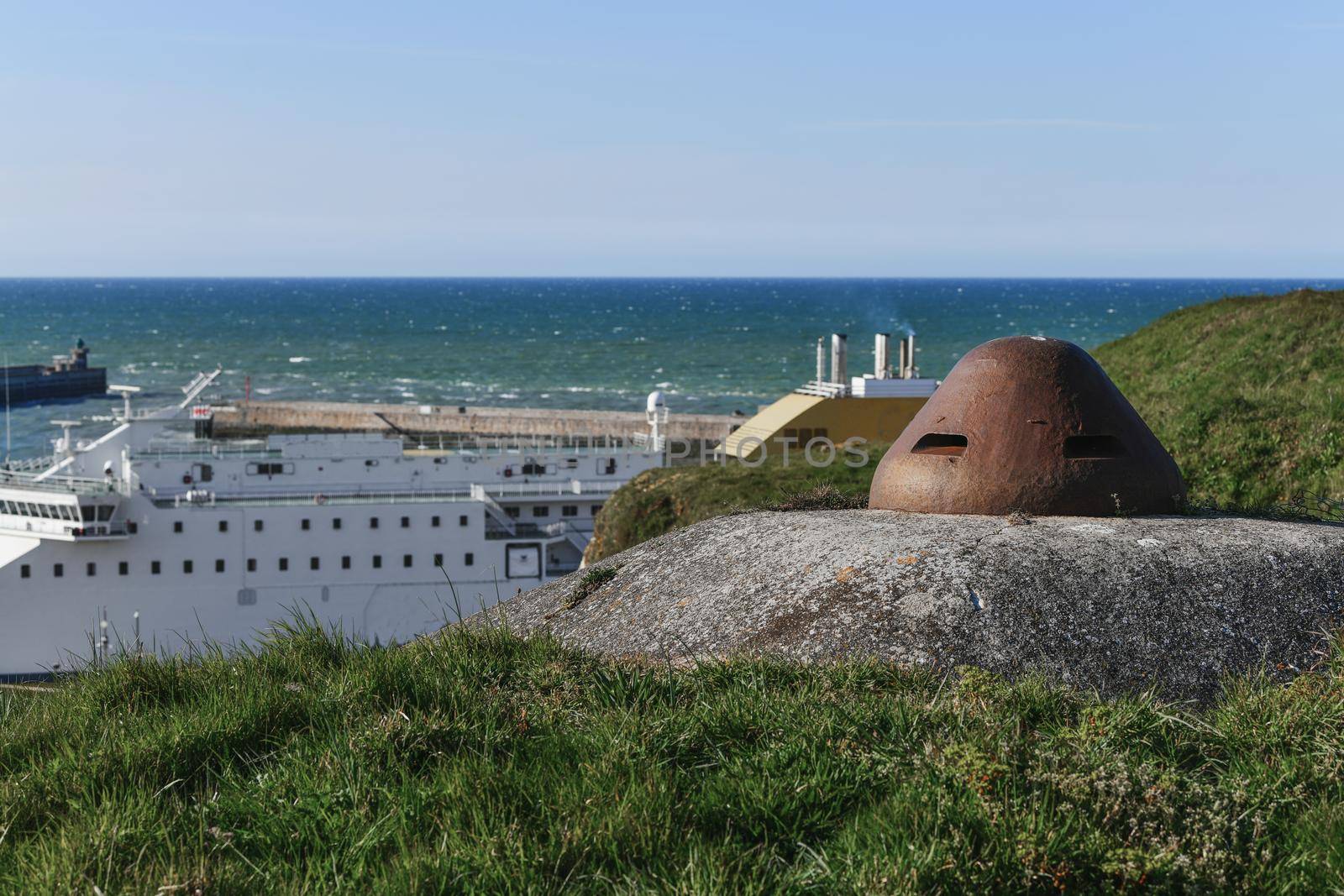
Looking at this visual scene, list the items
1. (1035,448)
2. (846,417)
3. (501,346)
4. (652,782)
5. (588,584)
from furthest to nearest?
(501,346), (846,417), (1035,448), (588,584), (652,782)

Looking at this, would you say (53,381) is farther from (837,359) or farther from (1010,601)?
(1010,601)

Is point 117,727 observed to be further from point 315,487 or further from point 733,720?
point 315,487

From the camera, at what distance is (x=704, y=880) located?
479 cm

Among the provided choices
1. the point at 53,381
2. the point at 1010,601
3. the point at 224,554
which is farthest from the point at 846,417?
the point at 53,381

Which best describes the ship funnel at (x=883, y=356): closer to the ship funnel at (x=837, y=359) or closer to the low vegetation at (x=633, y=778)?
the ship funnel at (x=837, y=359)

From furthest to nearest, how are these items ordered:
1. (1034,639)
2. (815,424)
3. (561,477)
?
(561,477) → (815,424) → (1034,639)

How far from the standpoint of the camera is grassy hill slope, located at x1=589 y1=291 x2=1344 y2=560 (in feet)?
58.2

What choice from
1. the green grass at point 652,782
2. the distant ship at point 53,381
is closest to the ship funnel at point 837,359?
the green grass at point 652,782

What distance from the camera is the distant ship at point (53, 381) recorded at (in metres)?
80.8

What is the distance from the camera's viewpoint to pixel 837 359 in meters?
34.6

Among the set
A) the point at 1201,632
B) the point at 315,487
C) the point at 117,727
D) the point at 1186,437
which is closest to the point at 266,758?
the point at 117,727

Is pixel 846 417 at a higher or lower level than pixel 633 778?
lower

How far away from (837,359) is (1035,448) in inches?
976

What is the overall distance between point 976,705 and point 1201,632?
223 centimetres
